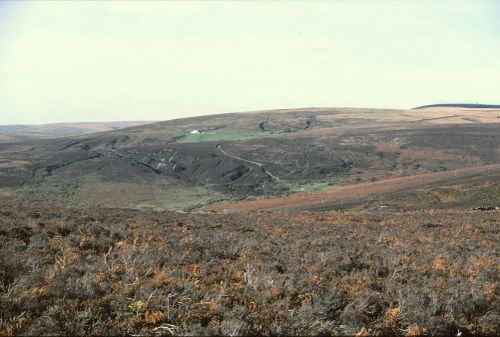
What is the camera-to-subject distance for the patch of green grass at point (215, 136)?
386 feet

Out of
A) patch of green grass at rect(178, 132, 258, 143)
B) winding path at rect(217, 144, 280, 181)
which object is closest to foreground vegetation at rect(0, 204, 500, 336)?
winding path at rect(217, 144, 280, 181)

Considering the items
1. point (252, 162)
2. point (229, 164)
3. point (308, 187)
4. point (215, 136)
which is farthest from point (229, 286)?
point (215, 136)

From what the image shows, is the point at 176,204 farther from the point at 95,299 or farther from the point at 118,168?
the point at 95,299

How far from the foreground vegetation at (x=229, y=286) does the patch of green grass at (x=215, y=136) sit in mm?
106196

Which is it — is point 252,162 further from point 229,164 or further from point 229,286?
point 229,286

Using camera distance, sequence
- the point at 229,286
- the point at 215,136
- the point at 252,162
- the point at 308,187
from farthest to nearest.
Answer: the point at 215,136 < the point at 252,162 < the point at 308,187 < the point at 229,286

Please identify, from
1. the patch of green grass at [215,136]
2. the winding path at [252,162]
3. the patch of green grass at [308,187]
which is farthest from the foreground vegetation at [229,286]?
the patch of green grass at [215,136]

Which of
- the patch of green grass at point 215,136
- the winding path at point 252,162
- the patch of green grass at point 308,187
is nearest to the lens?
the patch of green grass at point 308,187

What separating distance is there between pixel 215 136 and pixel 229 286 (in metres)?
116

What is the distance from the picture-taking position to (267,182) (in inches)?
2731

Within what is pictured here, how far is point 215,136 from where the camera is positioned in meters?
123

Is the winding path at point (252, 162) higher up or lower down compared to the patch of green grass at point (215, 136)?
lower down

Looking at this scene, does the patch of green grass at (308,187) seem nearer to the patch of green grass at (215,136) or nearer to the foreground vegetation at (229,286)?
the foreground vegetation at (229,286)

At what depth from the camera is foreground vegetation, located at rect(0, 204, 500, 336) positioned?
214 inches
